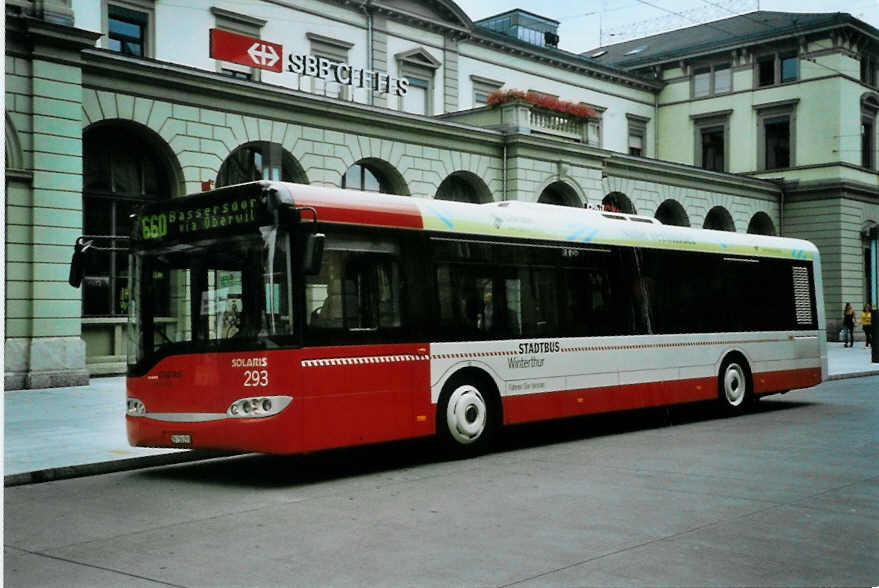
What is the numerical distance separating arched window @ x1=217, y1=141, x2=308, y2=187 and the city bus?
40.6 feet

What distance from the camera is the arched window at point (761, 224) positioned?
43641 mm

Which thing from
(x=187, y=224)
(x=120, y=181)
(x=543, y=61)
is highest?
(x=543, y=61)

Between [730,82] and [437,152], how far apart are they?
73.8ft

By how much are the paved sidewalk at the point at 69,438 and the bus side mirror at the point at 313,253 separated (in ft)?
11.2

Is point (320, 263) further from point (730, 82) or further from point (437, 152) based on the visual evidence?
point (730, 82)

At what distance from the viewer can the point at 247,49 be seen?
80.9 ft

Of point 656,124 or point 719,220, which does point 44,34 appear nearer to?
point 719,220

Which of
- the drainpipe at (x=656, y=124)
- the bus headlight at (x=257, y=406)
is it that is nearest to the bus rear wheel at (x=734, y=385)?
the bus headlight at (x=257, y=406)

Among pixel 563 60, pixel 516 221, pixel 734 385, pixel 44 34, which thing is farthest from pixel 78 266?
pixel 563 60

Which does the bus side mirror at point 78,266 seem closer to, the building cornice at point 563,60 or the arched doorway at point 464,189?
the arched doorway at point 464,189

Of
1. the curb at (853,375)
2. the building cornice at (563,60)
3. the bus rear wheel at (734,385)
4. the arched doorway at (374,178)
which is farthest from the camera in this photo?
the building cornice at (563,60)

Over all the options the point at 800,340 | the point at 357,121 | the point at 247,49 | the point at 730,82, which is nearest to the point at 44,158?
the point at 247,49

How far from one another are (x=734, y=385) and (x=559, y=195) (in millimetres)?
16949

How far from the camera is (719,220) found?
41.8m
